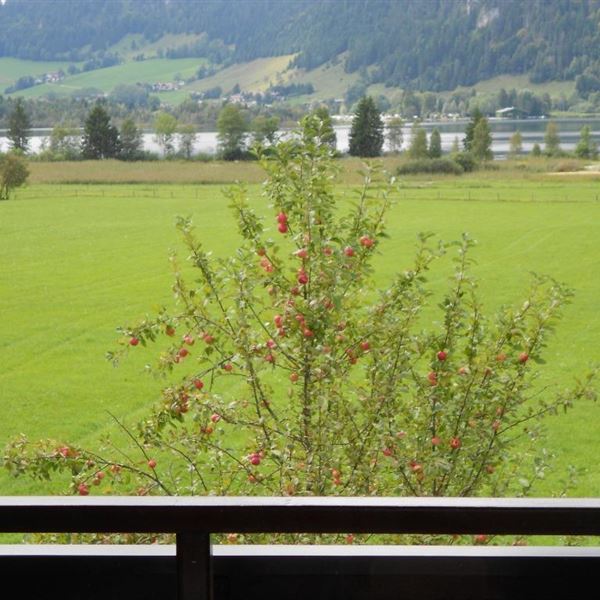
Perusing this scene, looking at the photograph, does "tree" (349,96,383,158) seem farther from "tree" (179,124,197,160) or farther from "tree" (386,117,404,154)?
"tree" (179,124,197,160)

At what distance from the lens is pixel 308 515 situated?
23.4 inches

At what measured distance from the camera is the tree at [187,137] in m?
5.69

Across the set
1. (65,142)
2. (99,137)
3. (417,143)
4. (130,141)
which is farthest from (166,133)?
(417,143)

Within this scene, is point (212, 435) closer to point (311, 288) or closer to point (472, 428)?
point (311, 288)

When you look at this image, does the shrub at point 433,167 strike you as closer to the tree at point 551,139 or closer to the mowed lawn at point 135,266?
the mowed lawn at point 135,266

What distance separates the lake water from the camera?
5.72 metres

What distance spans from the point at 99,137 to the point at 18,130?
0.50 m

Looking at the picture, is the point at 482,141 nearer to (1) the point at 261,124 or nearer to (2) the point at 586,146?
(2) the point at 586,146

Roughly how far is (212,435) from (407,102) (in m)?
4.76

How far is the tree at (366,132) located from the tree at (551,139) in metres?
1.24

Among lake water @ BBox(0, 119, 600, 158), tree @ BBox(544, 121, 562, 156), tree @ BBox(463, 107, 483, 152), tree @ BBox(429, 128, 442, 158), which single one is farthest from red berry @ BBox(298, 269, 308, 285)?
tree @ BBox(544, 121, 562, 156)

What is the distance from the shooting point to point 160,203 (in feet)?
22.5

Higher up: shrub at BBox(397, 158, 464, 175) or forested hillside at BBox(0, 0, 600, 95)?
forested hillside at BBox(0, 0, 600, 95)

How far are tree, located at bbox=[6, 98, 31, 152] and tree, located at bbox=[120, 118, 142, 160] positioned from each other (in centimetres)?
57
